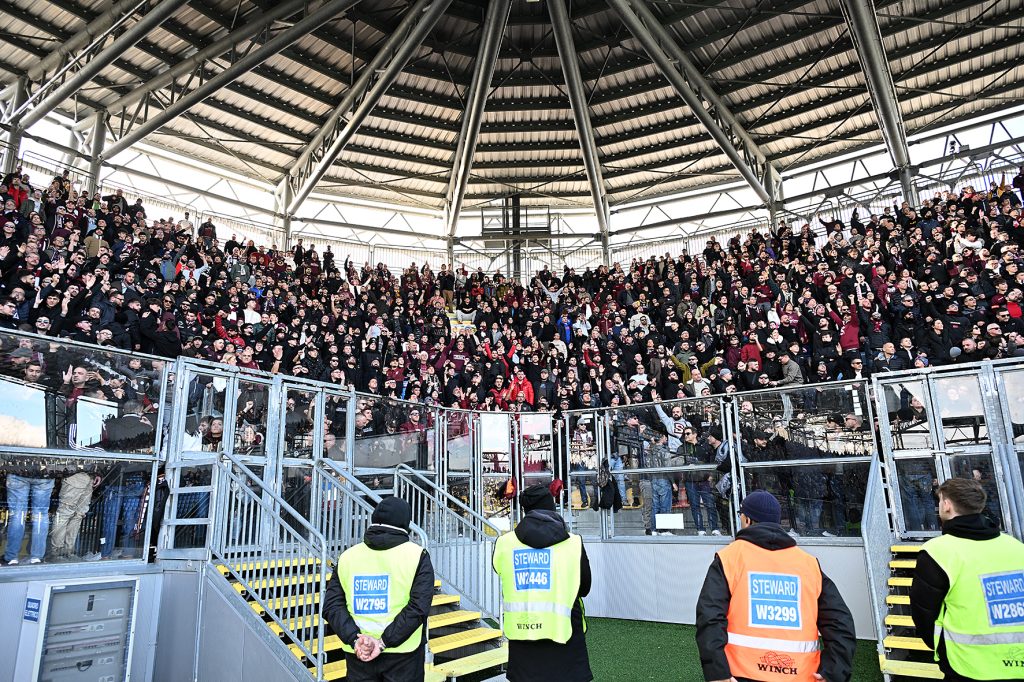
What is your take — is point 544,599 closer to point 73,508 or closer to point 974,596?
point 974,596

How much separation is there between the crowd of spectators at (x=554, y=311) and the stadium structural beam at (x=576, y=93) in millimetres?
4164

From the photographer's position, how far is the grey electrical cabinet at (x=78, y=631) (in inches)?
243

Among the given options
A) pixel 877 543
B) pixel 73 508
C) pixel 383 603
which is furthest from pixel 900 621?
pixel 73 508

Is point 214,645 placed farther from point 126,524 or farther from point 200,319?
point 200,319

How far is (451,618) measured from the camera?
318 inches

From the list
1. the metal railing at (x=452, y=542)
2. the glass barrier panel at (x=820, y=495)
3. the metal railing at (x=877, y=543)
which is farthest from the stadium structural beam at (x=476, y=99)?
the metal railing at (x=877, y=543)

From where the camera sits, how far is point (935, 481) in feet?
30.3

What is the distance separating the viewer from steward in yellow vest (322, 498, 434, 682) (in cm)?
476

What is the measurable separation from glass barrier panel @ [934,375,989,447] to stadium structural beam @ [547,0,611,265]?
511 inches

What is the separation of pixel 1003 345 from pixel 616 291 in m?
11.4

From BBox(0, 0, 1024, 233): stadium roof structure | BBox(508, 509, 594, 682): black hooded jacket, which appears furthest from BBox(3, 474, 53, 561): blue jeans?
BBox(0, 0, 1024, 233): stadium roof structure

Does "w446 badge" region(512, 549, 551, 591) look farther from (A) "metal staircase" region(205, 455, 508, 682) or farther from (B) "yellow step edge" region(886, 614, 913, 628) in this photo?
(B) "yellow step edge" region(886, 614, 913, 628)

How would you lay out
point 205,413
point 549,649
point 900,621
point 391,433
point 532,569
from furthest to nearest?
point 391,433 → point 205,413 → point 900,621 → point 532,569 → point 549,649

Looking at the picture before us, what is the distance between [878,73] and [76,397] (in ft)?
60.7
